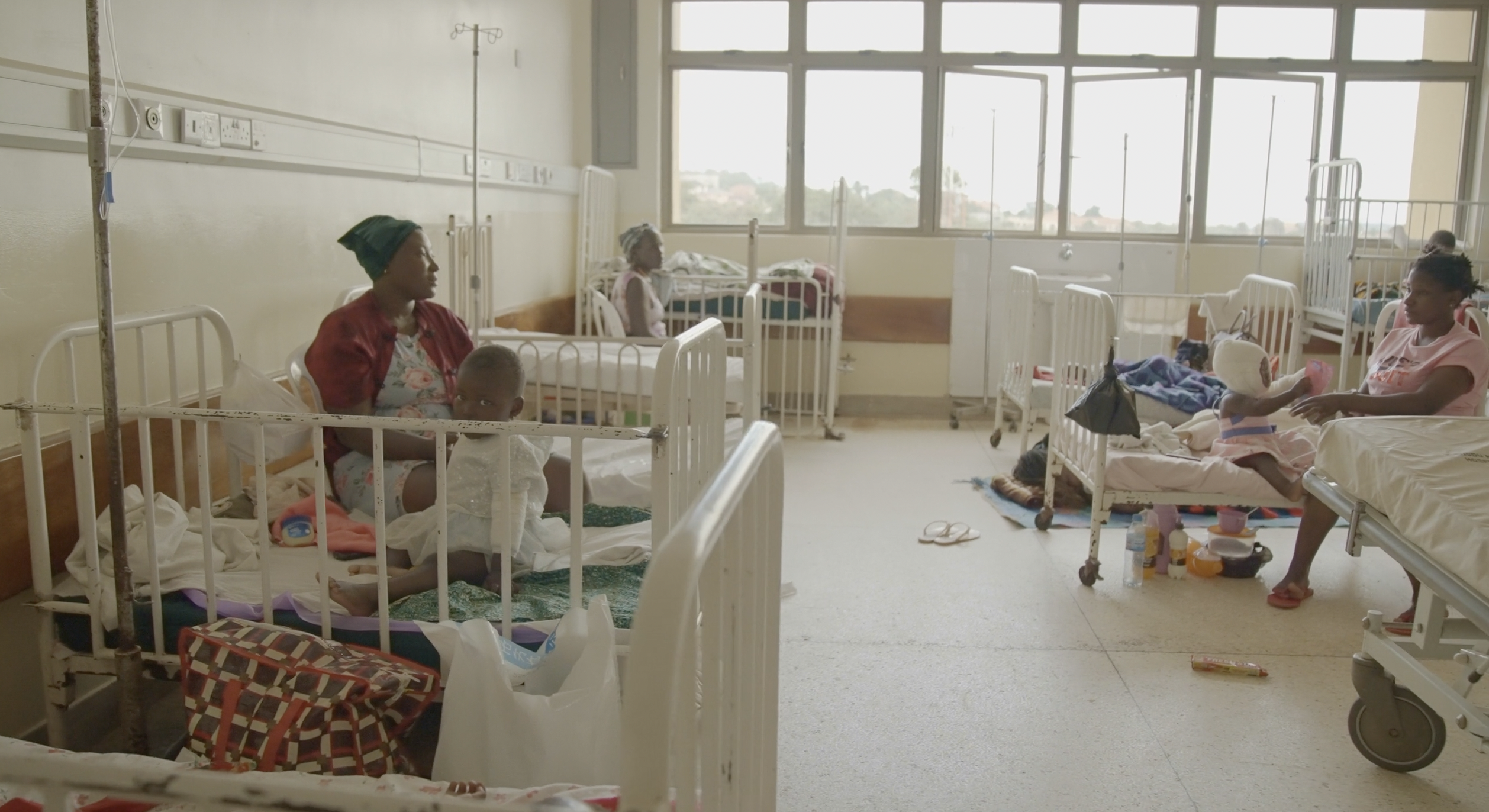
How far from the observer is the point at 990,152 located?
6234 millimetres

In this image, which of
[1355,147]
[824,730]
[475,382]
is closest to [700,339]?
[475,382]

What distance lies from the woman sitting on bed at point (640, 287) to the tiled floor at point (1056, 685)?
1.27m

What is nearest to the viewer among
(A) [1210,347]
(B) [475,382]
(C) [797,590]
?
(B) [475,382]

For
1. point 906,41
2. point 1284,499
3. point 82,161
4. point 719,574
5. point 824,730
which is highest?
point 906,41

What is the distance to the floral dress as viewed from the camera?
2.57 m

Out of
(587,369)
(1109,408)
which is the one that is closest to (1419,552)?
(1109,408)

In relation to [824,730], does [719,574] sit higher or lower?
higher

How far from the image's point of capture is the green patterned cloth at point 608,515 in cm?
267

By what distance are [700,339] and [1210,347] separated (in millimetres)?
3659

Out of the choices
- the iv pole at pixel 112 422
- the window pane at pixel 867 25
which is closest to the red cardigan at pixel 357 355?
the iv pole at pixel 112 422

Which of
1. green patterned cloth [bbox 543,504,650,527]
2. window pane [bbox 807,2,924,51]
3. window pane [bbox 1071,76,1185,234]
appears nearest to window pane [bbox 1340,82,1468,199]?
window pane [bbox 1071,76,1185,234]

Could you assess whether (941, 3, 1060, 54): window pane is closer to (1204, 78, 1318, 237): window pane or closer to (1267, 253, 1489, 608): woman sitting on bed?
(1204, 78, 1318, 237): window pane

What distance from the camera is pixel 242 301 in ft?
9.50

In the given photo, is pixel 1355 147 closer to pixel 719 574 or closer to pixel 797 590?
pixel 797 590
